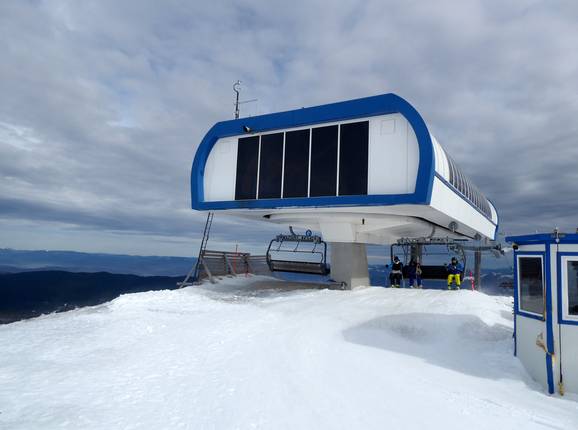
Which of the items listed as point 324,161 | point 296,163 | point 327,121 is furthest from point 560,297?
point 296,163

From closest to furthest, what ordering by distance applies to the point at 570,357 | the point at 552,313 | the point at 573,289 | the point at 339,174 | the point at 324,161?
the point at 570,357
the point at 573,289
the point at 552,313
the point at 339,174
the point at 324,161

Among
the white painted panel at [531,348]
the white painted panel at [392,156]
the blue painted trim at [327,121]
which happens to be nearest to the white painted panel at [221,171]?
the blue painted trim at [327,121]

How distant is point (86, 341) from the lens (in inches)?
346

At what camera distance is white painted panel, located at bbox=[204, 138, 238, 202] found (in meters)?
20.9

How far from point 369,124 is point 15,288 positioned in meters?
129

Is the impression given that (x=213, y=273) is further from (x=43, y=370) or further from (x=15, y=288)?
(x=15, y=288)

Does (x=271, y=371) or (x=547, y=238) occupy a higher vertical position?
(x=547, y=238)

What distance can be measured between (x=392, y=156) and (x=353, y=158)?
181cm

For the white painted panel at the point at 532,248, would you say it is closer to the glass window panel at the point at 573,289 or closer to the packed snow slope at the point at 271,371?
the glass window panel at the point at 573,289

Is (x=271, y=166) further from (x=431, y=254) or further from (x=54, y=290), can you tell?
(x=54, y=290)

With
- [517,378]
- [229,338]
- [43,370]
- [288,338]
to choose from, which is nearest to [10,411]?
[43,370]

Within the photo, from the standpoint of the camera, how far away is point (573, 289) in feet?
24.6

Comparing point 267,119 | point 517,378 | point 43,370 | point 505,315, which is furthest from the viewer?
point 267,119

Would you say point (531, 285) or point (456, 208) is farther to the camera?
point (456, 208)
